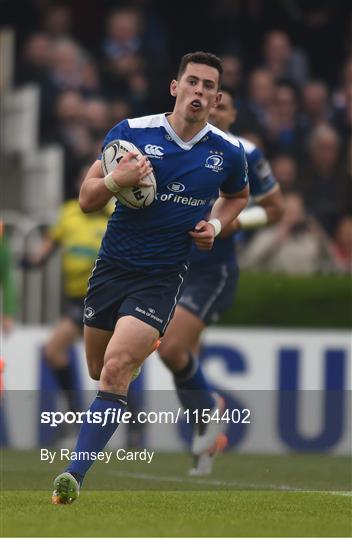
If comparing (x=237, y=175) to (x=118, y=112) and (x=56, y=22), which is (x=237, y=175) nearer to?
(x=118, y=112)

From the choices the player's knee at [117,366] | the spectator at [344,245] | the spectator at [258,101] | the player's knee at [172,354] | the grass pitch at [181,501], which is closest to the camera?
the grass pitch at [181,501]

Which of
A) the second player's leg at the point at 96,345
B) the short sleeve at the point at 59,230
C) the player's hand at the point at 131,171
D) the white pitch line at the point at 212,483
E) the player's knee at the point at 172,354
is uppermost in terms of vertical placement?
the player's hand at the point at 131,171

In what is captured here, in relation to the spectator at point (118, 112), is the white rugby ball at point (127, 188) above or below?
above

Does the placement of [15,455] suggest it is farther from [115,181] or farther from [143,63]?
[143,63]

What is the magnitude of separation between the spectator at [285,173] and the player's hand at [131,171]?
26.8 feet

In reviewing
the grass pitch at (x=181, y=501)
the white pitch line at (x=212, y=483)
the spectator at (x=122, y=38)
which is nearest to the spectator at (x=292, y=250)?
the spectator at (x=122, y=38)

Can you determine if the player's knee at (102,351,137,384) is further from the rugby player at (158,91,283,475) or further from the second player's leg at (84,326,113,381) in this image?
the rugby player at (158,91,283,475)

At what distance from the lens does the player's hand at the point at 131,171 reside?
759cm

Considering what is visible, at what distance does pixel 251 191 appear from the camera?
10648 mm

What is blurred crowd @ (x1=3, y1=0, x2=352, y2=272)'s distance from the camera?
1605 centimetres

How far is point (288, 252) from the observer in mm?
14969

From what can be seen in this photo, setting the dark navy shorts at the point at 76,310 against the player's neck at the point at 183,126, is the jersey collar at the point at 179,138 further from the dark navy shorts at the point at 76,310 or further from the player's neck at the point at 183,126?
the dark navy shorts at the point at 76,310

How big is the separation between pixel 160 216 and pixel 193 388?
2592mm

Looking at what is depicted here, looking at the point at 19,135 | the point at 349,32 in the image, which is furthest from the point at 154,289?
the point at 349,32
